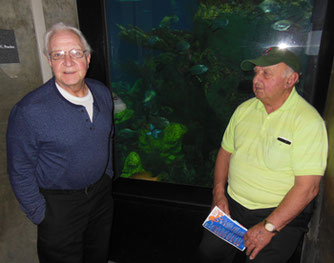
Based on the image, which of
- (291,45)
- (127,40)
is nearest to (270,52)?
(291,45)

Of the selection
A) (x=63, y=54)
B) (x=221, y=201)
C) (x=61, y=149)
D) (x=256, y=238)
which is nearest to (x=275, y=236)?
(x=256, y=238)

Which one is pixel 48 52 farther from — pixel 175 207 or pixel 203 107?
pixel 203 107

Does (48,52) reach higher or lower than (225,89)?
higher

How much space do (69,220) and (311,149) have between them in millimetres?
1522

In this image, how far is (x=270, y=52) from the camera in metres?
1.39

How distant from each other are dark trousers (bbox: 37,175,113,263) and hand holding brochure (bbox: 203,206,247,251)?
→ 0.81 m

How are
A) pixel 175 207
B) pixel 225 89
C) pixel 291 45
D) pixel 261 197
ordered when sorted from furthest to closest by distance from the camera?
pixel 225 89
pixel 175 207
pixel 291 45
pixel 261 197

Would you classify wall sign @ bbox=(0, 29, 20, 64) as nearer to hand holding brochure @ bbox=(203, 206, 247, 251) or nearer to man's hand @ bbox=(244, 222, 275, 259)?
hand holding brochure @ bbox=(203, 206, 247, 251)

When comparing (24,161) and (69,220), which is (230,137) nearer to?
(69,220)

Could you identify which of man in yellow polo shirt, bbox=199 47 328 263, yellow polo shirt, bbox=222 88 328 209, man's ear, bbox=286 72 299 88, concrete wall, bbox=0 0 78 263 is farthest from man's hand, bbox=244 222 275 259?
concrete wall, bbox=0 0 78 263

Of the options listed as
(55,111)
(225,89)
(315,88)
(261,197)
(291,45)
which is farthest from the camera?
(225,89)

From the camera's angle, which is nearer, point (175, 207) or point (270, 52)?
point (270, 52)

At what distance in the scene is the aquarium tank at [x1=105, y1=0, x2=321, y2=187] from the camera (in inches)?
105

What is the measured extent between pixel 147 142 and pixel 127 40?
4.98 ft
